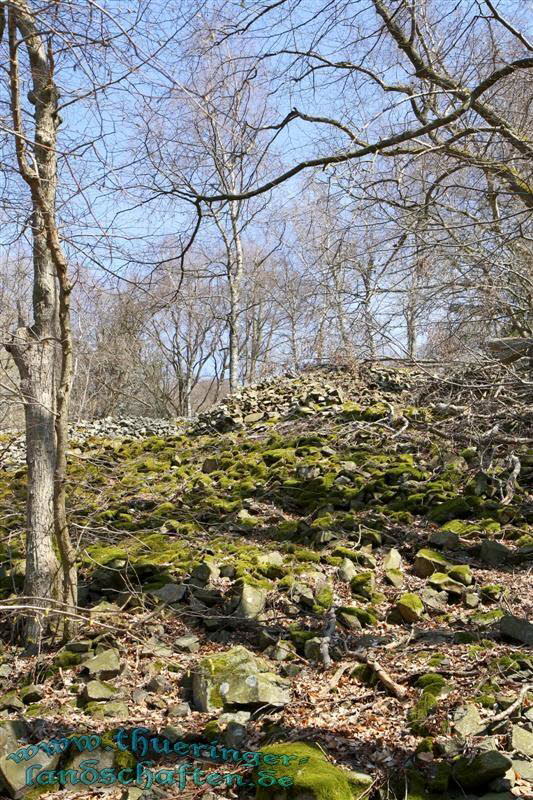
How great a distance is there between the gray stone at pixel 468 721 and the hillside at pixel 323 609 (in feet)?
0.03

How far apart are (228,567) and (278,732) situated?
2238 mm

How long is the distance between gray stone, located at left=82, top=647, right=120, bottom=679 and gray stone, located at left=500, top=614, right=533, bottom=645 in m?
2.75

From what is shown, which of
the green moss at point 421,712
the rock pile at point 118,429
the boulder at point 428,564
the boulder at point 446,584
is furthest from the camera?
the rock pile at point 118,429

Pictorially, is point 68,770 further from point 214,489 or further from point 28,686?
point 214,489

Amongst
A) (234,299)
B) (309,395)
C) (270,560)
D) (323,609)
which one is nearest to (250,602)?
(323,609)

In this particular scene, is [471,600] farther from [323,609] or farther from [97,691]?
[97,691]

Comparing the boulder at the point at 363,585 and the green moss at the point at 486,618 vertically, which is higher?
the boulder at the point at 363,585

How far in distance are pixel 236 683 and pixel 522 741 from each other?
1720mm

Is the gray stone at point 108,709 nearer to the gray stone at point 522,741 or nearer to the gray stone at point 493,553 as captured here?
the gray stone at point 522,741

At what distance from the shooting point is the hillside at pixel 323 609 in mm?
3350

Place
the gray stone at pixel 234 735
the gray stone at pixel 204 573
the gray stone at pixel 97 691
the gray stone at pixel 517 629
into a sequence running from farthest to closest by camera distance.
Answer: the gray stone at pixel 204 573 → the gray stone at pixel 517 629 → the gray stone at pixel 97 691 → the gray stone at pixel 234 735

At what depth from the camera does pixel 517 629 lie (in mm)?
4289

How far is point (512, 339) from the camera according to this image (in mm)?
6840

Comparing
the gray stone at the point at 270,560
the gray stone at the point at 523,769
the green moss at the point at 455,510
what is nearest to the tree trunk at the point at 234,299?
the green moss at the point at 455,510
